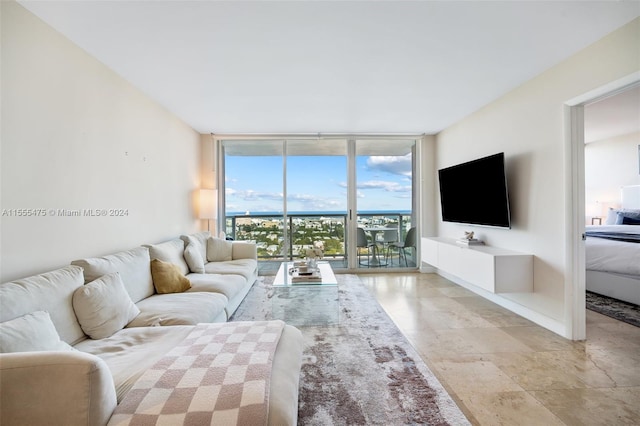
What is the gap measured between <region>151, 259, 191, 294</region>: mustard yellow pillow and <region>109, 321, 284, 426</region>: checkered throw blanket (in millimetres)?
1285

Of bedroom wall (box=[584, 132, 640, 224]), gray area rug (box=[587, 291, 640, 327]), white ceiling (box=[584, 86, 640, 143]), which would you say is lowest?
gray area rug (box=[587, 291, 640, 327])

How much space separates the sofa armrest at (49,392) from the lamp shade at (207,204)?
12.0ft

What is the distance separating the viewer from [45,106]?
204 cm

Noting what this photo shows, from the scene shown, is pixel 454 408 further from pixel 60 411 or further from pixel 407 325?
pixel 60 411

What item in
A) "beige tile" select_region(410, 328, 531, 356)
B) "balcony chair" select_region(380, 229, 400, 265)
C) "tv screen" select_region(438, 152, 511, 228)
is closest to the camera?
"beige tile" select_region(410, 328, 531, 356)

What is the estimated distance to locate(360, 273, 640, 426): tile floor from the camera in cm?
172

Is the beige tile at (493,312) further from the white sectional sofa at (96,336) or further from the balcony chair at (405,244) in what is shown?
the white sectional sofa at (96,336)

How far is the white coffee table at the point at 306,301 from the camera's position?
9.84 feet

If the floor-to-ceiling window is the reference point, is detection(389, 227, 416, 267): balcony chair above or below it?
below

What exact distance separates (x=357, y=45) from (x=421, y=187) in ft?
11.3

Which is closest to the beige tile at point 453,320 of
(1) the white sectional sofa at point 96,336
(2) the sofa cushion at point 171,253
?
(1) the white sectional sofa at point 96,336

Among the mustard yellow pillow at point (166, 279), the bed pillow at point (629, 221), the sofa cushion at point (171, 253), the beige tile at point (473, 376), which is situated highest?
the bed pillow at point (629, 221)

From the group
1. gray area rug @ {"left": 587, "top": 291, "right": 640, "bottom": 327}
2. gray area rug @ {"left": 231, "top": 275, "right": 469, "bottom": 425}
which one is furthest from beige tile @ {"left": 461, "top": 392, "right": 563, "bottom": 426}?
gray area rug @ {"left": 587, "top": 291, "right": 640, "bottom": 327}

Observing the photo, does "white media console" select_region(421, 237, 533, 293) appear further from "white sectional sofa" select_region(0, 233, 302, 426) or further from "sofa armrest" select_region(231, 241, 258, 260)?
"sofa armrest" select_region(231, 241, 258, 260)
